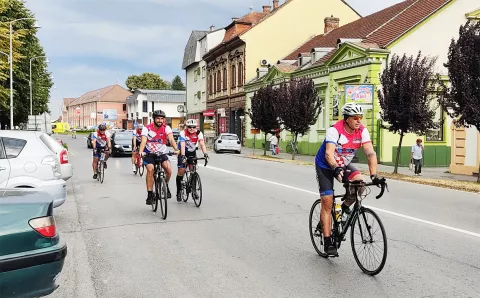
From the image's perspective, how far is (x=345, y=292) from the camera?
482cm

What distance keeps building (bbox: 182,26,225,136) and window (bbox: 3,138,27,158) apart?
4406cm

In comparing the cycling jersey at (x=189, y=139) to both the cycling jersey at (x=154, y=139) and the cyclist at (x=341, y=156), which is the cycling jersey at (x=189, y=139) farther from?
the cyclist at (x=341, y=156)

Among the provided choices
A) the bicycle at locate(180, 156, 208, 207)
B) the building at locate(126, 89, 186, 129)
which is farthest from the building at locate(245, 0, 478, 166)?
the building at locate(126, 89, 186, 129)

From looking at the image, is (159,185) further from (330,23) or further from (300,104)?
(330,23)

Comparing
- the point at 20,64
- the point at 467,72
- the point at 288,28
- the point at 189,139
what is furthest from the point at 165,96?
the point at 189,139

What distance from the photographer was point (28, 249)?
12.3 feet

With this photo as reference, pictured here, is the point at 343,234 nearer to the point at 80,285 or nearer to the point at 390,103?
the point at 80,285

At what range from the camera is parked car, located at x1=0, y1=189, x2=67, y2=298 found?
361 centimetres

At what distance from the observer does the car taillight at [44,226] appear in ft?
12.6

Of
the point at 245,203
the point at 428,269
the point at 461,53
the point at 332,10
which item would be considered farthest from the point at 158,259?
the point at 332,10

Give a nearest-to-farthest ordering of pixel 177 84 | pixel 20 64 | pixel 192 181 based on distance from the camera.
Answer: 1. pixel 192 181
2. pixel 20 64
3. pixel 177 84

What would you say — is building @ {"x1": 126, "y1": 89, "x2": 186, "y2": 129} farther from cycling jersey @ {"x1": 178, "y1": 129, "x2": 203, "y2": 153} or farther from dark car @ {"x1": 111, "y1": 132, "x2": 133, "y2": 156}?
cycling jersey @ {"x1": 178, "y1": 129, "x2": 203, "y2": 153}

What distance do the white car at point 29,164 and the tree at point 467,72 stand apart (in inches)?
512

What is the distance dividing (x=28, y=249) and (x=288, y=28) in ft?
142
